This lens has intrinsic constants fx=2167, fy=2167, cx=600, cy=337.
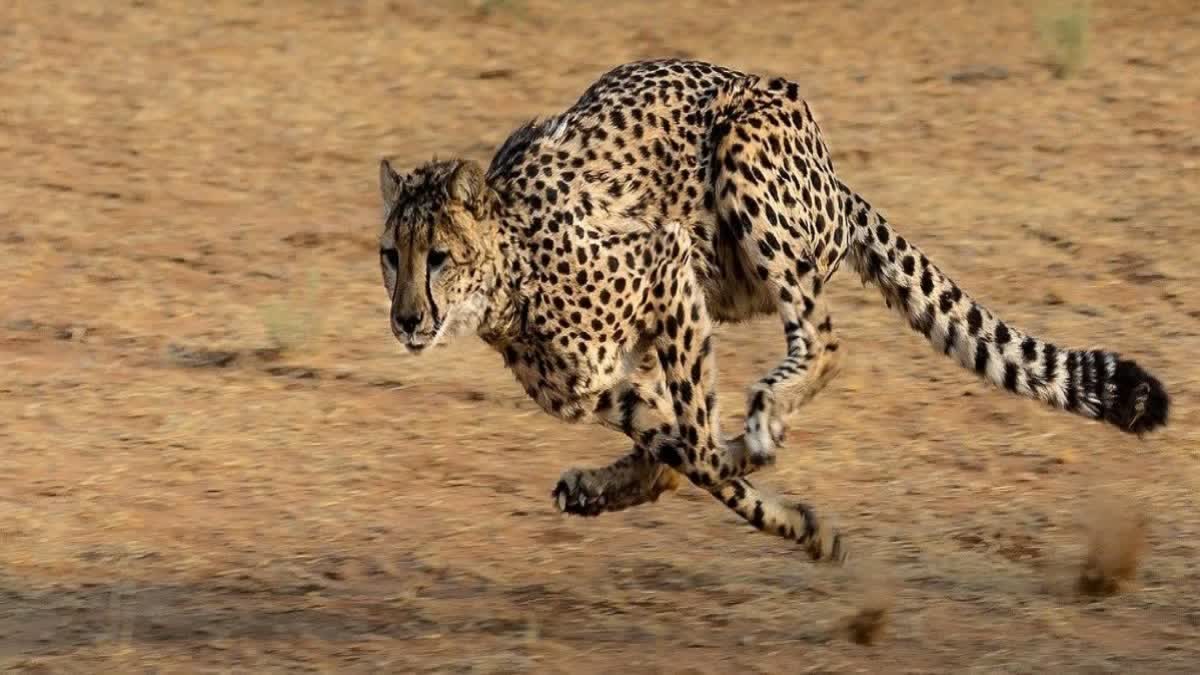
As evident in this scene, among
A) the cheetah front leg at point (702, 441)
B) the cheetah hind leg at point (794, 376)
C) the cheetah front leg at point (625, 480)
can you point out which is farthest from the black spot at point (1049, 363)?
the cheetah front leg at point (625, 480)

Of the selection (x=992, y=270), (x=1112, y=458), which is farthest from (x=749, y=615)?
(x=992, y=270)

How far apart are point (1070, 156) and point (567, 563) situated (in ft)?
13.6

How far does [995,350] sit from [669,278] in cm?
102

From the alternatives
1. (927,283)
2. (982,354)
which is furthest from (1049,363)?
(927,283)

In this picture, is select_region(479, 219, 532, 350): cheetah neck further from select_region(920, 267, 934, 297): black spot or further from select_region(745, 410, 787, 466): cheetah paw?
select_region(920, 267, 934, 297): black spot

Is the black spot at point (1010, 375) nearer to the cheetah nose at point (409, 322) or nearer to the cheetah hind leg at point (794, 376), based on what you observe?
the cheetah hind leg at point (794, 376)

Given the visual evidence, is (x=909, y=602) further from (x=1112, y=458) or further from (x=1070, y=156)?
(x=1070, y=156)

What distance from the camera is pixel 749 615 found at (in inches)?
214

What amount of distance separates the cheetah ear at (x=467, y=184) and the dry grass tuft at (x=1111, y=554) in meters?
1.79

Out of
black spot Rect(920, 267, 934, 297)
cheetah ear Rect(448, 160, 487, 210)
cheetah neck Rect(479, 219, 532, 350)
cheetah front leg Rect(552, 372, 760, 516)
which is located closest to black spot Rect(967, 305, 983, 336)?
black spot Rect(920, 267, 934, 297)

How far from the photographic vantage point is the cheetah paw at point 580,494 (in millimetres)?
5695

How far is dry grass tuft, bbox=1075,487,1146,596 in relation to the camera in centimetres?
551

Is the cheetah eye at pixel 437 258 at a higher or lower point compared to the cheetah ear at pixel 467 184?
lower

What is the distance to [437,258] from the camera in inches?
209
